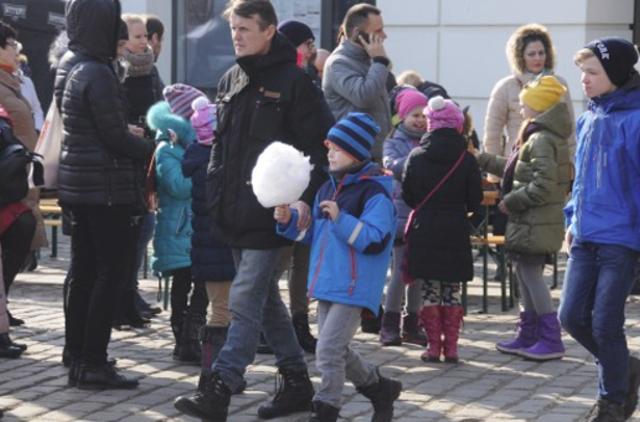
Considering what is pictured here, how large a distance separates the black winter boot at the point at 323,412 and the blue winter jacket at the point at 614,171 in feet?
4.72

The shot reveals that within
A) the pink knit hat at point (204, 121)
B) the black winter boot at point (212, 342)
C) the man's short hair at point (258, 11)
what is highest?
the man's short hair at point (258, 11)

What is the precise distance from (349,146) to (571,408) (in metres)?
1.83

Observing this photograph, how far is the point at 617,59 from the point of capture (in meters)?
7.19

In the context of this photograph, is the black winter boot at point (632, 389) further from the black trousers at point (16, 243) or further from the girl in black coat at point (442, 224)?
the black trousers at point (16, 243)

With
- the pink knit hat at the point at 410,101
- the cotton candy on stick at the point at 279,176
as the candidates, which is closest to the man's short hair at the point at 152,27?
the pink knit hat at the point at 410,101

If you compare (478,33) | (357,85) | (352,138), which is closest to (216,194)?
(352,138)

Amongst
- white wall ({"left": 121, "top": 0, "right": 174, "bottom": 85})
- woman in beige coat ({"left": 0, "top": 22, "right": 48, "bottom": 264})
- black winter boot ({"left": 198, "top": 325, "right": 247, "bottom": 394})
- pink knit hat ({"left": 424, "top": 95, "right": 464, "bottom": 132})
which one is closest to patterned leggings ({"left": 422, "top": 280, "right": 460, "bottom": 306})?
pink knit hat ({"left": 424, "top": 95, "right": 464, "bottom": 132})

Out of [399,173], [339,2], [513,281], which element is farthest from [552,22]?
[399,173]

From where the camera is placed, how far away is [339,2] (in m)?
16.6

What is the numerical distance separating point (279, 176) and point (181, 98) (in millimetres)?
2272

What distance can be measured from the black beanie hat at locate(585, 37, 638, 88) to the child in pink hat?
2.53 metres

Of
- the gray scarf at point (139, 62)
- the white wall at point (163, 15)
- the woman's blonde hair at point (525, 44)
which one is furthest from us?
the white wall at point (163, 15)

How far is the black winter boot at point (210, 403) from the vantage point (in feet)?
22.9

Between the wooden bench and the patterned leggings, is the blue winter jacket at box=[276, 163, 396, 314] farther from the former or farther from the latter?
the wooden bench
